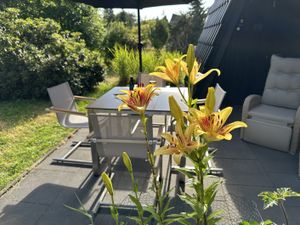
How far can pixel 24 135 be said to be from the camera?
3.71 m

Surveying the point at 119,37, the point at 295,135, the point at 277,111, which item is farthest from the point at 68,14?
the point at 295,135

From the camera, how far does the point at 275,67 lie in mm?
3469

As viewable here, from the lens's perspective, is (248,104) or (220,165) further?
(248,104)

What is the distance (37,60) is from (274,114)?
4.69m

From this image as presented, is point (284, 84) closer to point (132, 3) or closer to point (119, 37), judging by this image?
point (132, 3)

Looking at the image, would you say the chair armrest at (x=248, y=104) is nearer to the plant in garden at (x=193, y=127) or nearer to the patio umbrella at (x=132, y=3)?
the patio umbrella at (x=132, y=3)

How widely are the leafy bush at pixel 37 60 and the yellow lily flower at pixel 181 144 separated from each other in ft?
16.7

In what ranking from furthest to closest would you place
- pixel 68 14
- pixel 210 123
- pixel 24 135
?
1. pixel 68 14
2. pixel 24 135
3. pixel 210 123

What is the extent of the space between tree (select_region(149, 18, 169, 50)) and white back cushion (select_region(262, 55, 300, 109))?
10815mm

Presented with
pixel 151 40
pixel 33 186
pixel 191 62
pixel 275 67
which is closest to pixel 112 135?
pixel 33 186

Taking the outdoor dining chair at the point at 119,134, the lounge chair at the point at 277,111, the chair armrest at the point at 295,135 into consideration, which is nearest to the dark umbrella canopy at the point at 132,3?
the lounge chair at the point at 277,111

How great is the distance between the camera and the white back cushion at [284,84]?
10.8 feet

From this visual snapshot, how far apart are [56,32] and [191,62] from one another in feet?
20.2

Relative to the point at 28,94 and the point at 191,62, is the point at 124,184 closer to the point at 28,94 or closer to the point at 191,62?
the point at 191,62
